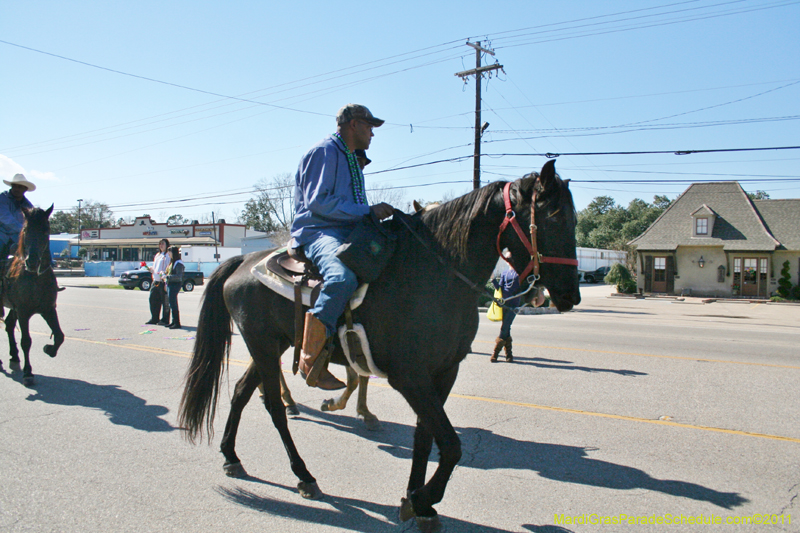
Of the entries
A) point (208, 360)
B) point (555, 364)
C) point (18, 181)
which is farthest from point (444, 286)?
point (18, 181)

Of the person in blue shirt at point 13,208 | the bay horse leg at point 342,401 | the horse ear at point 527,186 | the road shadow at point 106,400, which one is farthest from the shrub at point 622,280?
the horse ear at point 527,186

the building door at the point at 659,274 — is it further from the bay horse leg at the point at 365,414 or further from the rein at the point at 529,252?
the rein at the point at 529,252

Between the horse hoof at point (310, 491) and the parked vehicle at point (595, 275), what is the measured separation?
51002 mm

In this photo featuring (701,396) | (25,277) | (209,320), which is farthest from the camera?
(25,277)

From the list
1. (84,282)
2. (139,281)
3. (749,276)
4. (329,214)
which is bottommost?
(84,282)

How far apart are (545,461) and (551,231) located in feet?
7.50

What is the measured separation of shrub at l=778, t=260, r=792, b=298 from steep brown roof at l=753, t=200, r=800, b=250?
127cm

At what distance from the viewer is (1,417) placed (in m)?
5.38

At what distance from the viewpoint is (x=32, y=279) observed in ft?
23.3

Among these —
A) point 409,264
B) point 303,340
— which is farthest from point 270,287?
point 409,264

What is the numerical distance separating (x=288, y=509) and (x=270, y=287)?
5.10ft

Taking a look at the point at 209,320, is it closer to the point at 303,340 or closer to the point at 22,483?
the point at 303,340

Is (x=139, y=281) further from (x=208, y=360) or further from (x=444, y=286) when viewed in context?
(x=444, y=286)

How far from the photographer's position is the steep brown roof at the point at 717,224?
3162 cm
